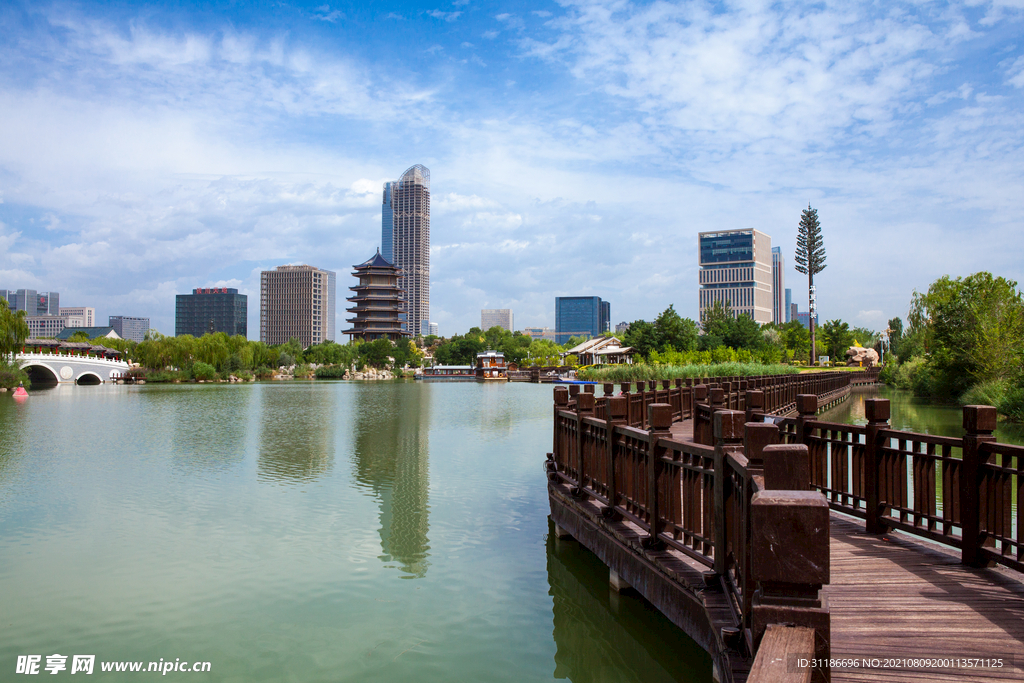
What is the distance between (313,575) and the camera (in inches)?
254

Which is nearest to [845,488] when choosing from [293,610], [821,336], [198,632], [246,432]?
[293,610]

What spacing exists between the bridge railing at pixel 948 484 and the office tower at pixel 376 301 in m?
91.2

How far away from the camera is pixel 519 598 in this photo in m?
5.94

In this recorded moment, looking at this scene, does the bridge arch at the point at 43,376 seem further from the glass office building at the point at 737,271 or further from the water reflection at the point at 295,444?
the glass office building at the point at 737,271

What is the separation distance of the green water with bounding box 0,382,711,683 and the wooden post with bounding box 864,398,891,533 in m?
1.87

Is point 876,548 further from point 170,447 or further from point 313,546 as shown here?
point 170,447

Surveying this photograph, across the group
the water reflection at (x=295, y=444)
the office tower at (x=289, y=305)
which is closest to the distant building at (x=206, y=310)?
the office tower at (x=289, y=305)

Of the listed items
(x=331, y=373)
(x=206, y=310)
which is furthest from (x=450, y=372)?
(x=206, y=310)

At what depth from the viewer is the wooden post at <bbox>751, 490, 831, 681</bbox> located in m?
1.85

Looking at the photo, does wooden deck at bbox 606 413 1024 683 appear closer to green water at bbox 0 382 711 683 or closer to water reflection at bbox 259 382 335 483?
green water at bbox 0 382 711 683

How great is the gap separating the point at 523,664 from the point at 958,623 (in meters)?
2.87

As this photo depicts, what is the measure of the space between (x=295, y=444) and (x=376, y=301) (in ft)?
266

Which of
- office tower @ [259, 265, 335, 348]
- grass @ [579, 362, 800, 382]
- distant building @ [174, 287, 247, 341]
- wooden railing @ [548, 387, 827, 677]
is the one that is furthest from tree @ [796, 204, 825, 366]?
distant building @ [174, 287, 247, 341]

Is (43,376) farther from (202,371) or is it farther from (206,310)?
(206,310)
